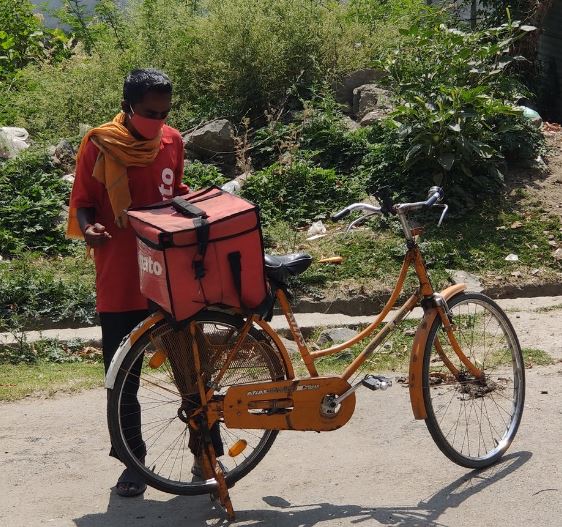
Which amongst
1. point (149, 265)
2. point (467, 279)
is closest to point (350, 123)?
point (467, 279)

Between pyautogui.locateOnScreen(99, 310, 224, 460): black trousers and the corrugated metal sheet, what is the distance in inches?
344

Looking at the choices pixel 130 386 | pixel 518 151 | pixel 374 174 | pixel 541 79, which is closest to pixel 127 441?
pixel 130 386

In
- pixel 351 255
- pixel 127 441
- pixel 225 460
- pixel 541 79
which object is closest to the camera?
pixel 127 441

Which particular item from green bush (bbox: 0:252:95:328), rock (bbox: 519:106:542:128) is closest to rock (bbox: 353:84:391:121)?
rock (bbox: 519:106:542:128)

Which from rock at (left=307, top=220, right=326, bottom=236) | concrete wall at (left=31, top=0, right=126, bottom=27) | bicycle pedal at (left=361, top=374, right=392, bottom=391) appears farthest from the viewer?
concrete wall at (left=31, top=0, right=126, bottom=27)

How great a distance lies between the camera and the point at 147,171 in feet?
14.0

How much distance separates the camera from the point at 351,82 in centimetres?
1048

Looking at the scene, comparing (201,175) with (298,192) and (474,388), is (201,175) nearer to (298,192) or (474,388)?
(298,192)

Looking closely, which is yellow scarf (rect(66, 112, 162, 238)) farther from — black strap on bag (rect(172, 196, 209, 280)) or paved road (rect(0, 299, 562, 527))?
paved road (rect(0, 299, 562, 527))

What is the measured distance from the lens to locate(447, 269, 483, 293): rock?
23.9ft

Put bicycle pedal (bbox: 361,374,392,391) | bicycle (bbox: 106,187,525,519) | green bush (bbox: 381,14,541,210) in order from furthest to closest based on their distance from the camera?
green bush (bbox: 381,14,541,210) → bicycle pedal (bbox: 361,374,392,391) → bicycle (bbox: 106,187,525,519)

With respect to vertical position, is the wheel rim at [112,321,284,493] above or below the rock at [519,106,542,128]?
below

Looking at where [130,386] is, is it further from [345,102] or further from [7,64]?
[7,64]

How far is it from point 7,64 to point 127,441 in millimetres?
9143
